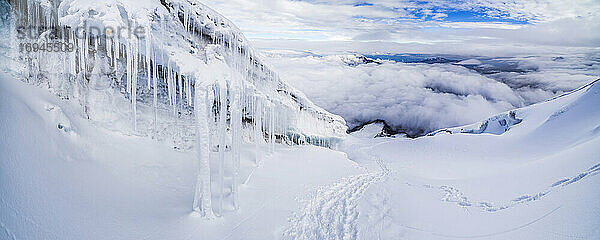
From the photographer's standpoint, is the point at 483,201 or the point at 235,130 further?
the point at 483,201

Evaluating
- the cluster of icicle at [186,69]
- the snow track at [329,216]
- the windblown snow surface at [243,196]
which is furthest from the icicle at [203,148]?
the snow track at [329,216]

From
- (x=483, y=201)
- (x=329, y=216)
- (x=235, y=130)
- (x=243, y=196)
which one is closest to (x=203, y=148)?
(x=235, y=130)

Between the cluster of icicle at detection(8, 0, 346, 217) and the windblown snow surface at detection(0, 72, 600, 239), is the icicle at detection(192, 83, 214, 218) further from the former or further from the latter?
the windblown snow surface at detection(0, 72, 600, 239)

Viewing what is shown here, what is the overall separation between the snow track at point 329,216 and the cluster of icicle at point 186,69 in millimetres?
1512

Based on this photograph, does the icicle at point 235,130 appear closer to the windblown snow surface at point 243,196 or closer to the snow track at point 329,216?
the windblown snow surface at point 243,196

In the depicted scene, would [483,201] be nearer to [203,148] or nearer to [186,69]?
[203,148]

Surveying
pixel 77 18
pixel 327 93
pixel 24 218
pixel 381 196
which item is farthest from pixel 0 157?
pixel 327 93

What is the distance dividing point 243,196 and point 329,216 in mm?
2183

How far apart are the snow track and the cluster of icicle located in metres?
1.51

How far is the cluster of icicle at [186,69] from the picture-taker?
628 cm

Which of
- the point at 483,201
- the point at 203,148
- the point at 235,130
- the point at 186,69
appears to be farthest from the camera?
the point at 483,201

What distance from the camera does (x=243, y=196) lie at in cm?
759

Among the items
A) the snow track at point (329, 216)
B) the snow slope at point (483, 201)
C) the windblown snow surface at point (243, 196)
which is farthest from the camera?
the snow track at point (329, 216)

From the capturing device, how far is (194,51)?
31.1 feet
